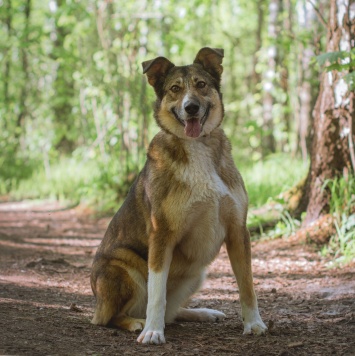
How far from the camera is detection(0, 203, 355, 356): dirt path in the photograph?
11.5 feet

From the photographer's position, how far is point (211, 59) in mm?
4348

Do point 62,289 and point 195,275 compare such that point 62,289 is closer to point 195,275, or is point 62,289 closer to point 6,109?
point 195,275

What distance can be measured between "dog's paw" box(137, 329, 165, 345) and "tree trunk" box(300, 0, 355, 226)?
11.6 ft

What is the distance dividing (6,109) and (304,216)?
13.2m

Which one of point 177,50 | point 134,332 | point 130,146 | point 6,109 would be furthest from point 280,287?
point 6,109

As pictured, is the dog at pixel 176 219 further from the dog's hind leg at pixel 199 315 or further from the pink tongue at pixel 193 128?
the dog's hind leg at pixel 199 315

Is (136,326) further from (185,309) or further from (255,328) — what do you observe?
(255,328)

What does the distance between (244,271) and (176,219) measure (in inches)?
26.1

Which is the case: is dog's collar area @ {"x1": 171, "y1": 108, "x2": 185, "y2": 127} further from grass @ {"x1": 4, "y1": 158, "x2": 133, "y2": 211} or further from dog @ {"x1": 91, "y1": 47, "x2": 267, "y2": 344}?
grass @ {"x1": 4, "y1": 158, "x2": 133, "y2": 211}

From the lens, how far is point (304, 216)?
6.99m

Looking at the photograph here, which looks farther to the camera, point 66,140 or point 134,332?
point 66,140

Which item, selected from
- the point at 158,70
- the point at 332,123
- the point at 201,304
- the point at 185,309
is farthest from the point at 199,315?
the point at 332,123

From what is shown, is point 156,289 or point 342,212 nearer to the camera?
point 156,289

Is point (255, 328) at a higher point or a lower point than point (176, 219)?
lower
